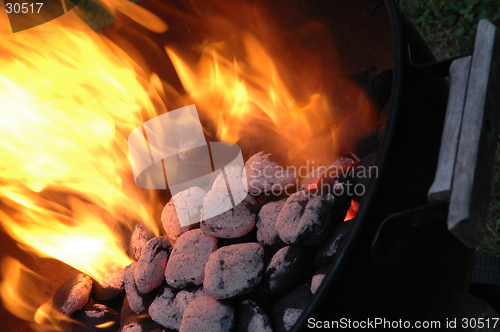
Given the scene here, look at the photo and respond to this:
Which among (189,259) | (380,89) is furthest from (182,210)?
(380,89)

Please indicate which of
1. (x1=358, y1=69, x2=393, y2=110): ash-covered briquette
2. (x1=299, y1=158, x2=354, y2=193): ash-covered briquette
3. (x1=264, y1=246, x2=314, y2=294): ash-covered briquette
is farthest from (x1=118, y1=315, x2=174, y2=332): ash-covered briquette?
(x1=358, y1=69, x2=393, y2=110): ash-covered briquette

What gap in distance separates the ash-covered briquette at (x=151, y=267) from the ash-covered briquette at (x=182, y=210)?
9 cm

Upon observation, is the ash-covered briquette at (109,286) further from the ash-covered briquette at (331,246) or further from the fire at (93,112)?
the ash-covered briquette at (331,246)

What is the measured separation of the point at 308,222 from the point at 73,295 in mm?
1048

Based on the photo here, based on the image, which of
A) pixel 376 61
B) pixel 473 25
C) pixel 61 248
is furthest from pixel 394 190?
pixel 473 25

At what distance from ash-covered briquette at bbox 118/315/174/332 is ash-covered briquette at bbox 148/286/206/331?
44 mm

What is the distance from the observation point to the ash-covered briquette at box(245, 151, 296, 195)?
4.08 ft

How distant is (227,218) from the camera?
1.19 meters

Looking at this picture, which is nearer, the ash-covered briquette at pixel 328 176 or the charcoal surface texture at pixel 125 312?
the ash-covered briquette at pixel 328 176

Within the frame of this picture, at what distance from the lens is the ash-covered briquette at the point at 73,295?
1385 millimetres

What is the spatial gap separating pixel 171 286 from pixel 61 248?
26.7 inches

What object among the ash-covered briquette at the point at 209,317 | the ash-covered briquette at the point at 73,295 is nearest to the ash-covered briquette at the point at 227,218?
the ash-covered briquette at the point at 209,317

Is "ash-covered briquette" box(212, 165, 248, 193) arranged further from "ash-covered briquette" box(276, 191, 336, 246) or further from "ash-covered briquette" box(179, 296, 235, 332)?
"ash-covered briquette" box(179, 296, 235, 332)

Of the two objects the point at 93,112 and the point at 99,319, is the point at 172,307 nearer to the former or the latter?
the point at 99,319
